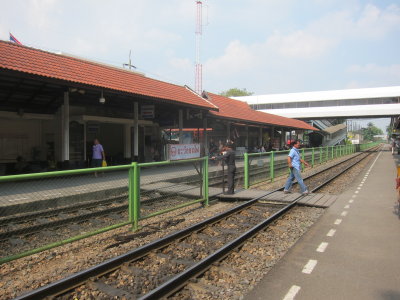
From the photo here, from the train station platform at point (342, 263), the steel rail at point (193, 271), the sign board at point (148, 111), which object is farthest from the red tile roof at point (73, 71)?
the train station platform at point (342, 263)

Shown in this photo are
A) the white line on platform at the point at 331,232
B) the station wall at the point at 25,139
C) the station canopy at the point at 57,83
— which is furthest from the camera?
the station wall at the point at 25,139

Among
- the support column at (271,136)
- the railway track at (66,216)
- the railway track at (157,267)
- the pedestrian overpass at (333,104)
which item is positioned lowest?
the railway track at (157,267)

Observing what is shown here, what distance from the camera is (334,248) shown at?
4.98 metres

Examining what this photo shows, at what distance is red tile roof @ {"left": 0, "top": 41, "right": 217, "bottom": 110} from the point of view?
8961mm

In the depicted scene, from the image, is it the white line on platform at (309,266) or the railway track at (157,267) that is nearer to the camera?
the railway track at (157,267)

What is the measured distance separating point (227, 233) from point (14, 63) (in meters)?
7.40

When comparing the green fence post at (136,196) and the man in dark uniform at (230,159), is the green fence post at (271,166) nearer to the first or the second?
the man in dark uniform at (230,159)

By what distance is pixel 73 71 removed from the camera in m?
10.5

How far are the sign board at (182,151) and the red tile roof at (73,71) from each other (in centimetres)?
302

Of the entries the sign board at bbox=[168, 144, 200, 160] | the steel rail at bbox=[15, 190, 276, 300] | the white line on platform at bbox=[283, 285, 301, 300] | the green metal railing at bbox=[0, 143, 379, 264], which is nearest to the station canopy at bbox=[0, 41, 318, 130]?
the sign board at bbox=[168, 144, 200, 160]

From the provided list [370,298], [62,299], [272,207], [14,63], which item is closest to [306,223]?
[272,207]

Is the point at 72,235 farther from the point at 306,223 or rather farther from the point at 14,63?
the point at 14,63

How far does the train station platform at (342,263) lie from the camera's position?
139 inches

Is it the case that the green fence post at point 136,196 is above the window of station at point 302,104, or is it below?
below
